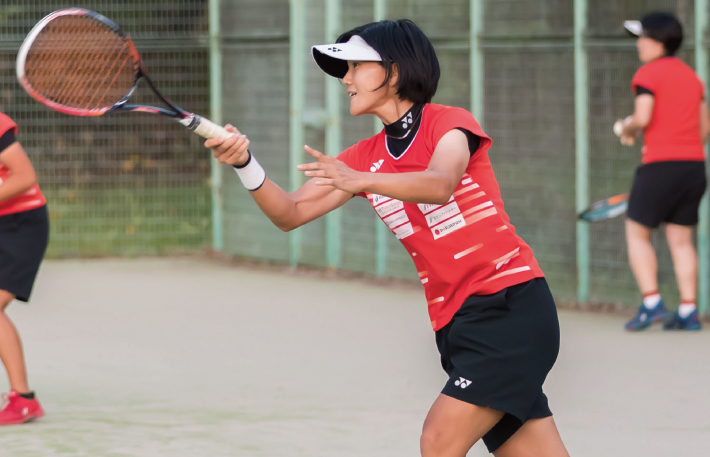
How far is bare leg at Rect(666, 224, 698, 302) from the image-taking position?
7418mm

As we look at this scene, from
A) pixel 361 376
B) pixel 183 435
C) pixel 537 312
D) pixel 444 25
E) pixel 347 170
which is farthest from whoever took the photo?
pixel 444 25

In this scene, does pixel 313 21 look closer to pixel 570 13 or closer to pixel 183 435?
pixel 570 13

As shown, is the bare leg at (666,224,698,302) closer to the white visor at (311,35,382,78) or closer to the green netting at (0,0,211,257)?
the white visor at (311,35,382,78)

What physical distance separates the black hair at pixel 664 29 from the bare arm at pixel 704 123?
16.7 inches

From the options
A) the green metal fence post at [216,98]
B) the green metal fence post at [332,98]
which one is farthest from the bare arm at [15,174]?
the green metal fence post at [216,98]

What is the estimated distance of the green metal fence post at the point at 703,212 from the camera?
25.5 feet

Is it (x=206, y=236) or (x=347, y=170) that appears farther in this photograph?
(x=206, y=236)

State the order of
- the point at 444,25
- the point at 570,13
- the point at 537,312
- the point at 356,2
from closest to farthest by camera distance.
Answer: the point at 537,312
the point at 570,13
the point at 444,25
the point at 356,2

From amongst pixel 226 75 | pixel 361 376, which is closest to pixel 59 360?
pixel 361 376

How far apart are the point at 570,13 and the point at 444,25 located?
121 cm

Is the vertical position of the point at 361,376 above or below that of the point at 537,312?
below

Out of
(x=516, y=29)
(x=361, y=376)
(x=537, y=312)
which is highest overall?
(x=516, y=29)

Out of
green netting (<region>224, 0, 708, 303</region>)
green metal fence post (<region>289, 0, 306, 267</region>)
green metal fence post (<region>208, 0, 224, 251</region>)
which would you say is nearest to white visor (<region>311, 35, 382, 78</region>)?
green netting (<region>224, 0, 708, 303</region>)

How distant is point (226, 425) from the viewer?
5535 millimetres
